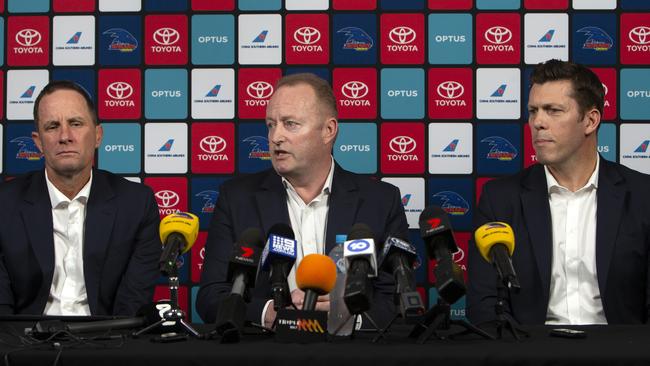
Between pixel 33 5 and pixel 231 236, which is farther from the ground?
pixel 33 5

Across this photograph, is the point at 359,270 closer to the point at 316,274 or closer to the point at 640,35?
the point at 316,274

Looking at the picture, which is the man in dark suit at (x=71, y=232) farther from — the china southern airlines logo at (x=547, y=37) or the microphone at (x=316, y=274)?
the china southern airlines logo at (x=547, y=37)

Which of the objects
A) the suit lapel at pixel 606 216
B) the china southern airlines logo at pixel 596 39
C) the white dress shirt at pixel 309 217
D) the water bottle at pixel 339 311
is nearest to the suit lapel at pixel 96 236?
the white dress shirt at pixel 309 217

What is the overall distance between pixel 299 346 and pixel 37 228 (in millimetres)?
1523

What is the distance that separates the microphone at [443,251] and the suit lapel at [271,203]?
103cm

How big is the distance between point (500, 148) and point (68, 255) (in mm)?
1883

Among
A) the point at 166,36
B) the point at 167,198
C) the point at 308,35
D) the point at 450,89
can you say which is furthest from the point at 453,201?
the point at 166,36

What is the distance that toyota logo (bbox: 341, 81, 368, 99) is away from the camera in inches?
140

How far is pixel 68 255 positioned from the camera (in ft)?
9.61

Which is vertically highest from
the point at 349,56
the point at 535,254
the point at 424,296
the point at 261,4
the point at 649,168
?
the point at 261,4

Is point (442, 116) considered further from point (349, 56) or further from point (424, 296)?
point (424, 296)

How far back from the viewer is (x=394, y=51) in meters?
3.57

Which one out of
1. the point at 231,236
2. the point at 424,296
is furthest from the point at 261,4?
the point at 424,296

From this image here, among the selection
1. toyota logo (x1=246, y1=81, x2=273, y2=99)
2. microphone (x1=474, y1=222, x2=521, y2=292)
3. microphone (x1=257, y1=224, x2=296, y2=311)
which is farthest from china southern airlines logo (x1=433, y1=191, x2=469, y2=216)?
microphone (x1=257, y1=224, x2=296, y2=311)
